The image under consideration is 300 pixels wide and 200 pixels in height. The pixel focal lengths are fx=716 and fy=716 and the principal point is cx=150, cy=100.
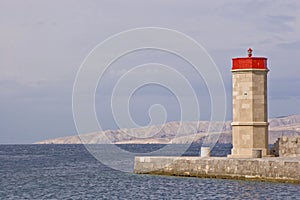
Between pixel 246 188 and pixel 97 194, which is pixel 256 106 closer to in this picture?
pixel 246 188

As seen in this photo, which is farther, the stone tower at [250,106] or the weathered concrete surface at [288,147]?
the weathered concrete surface at [288,147]

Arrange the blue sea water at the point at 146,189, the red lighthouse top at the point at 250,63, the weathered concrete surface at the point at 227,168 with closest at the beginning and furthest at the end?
the blue sea water at the point at 146,189 → the weathered concrete surface at the point at 227,168 → the red lighthouse top at the point at 250,63

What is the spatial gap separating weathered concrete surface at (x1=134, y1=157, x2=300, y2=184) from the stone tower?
189cm

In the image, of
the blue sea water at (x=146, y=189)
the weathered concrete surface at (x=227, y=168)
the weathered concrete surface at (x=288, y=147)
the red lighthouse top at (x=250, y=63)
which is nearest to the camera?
the blue sea water at (x=146, y=189)

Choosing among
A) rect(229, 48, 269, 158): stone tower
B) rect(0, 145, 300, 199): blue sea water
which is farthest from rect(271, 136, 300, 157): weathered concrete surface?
rect(0, 145, 300, 199): blue sea water

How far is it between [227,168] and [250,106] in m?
3.93

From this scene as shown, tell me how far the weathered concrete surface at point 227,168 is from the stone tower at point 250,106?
189 centimetres

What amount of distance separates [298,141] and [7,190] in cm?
1578

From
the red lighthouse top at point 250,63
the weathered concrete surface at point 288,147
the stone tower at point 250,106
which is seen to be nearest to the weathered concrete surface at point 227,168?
the stone tower at point 250,106

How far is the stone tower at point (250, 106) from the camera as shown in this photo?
3750 cm

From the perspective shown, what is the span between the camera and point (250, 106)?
1481 inches

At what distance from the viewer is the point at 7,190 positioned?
127 ft

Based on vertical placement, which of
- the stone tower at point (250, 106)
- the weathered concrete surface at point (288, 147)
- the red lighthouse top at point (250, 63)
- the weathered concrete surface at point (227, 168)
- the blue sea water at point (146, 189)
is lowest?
the blue sea water at point (146, 189)

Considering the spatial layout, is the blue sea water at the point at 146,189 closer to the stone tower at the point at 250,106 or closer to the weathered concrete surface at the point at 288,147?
the stone tower at the point at 250,106
